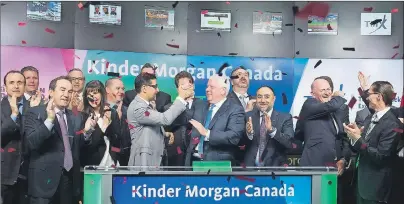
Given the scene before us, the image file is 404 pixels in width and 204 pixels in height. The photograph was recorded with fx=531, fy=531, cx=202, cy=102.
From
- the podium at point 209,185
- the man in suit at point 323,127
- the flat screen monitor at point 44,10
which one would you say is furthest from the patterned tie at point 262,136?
the podium at point 209,185

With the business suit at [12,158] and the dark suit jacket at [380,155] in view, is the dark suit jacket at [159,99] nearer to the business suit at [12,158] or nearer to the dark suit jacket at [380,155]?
the business suit at [12,158]

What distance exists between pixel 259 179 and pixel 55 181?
291 cm

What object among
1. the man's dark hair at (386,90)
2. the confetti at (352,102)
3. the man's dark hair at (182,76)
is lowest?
the confetti at (352,102)

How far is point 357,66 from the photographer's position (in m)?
→ 4.91

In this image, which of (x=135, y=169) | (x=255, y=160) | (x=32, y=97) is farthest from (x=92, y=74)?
(x=135, y=169)

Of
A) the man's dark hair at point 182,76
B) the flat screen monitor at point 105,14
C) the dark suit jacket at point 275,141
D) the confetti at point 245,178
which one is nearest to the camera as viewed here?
the confetti at point 245,178

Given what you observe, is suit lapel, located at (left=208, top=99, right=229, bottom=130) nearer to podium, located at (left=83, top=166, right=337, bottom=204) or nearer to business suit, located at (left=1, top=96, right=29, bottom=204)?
business suit, located at (left=1, top=96, right=29, bottom=204)

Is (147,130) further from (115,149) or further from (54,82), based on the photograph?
(54,82)

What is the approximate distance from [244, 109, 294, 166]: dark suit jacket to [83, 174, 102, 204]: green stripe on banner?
9.99ft

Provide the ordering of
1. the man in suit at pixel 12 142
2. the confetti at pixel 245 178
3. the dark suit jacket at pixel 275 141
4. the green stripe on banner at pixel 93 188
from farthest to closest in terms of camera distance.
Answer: the dark suit jacket at pixel 275 141, the man in suit at pixel 12 142, the confetti at pixel 245 178, the green stripe on banner at pixel 93 188

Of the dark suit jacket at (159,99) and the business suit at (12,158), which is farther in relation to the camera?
the dark suit jacket at (159,99)

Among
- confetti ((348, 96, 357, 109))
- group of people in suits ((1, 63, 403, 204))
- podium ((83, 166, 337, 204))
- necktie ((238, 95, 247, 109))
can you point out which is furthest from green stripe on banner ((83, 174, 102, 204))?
confetti ((348, 96, 357, 109))

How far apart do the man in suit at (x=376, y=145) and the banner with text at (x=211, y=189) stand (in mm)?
2895

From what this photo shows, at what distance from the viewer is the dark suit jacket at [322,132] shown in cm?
492
